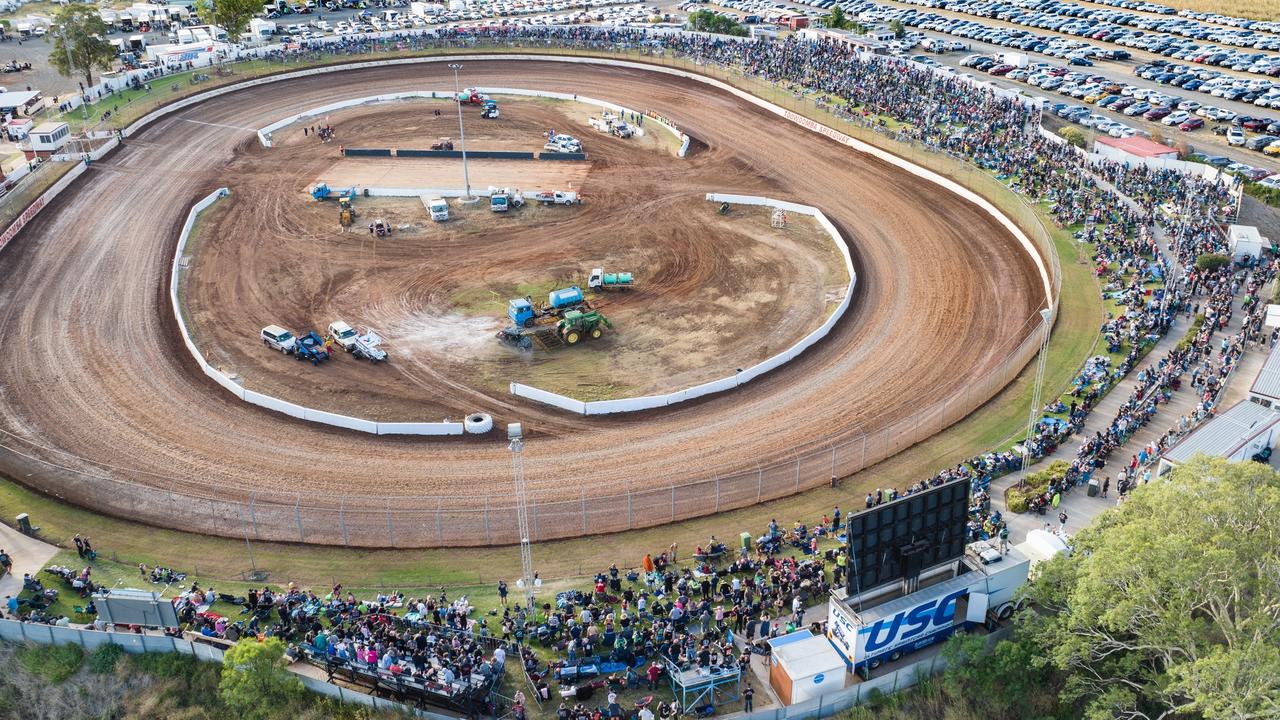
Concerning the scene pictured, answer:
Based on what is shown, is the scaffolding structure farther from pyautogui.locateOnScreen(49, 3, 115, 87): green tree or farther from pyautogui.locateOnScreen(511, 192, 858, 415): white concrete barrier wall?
pyautogui.locateOnScreen(49, 3, 115, 87): green tree

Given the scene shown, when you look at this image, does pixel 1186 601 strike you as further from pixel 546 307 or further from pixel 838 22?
pixel 838 22

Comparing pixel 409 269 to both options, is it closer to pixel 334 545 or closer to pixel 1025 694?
pixel 334 545

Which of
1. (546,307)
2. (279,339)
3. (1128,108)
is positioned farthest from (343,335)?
(1128,108)

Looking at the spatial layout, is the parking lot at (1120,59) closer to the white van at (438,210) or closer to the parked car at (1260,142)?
the parked car at (1260,142)

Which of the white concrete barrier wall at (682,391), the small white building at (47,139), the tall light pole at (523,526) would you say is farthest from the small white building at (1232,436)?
the small white building at (47,139)

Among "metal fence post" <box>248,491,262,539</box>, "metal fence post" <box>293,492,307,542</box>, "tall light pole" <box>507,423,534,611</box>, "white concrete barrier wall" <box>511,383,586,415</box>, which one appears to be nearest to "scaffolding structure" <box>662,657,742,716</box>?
"tall light pole" <box>507,423,534,611</box>

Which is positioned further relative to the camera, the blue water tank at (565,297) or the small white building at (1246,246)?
the small white building at (1246,246)
